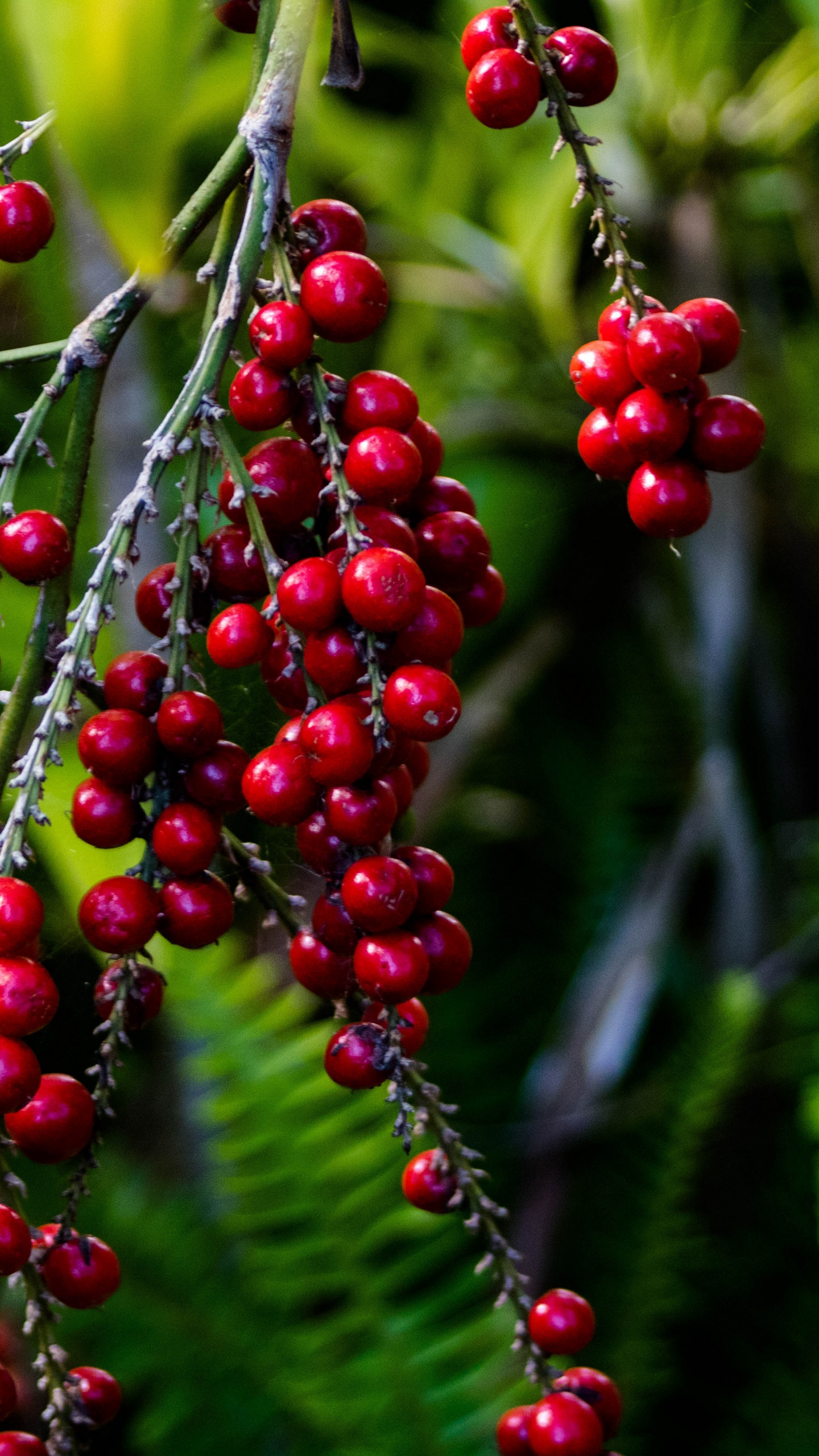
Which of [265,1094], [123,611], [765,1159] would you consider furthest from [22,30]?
[765,1159]

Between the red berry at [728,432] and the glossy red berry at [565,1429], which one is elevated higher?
the red berry at [728,432]

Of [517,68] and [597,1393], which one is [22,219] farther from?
[597,1393]

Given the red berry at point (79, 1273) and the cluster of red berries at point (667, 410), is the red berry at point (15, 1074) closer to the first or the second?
the red berry at point (79, 1273)

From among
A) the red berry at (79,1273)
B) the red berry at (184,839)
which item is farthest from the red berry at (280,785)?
the red berry at (79,1273)

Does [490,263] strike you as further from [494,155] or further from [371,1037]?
[371,1037]

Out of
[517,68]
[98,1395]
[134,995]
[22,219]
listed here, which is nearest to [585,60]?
[517,68]

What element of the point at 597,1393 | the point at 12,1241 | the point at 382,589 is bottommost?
the point at 597,1393
